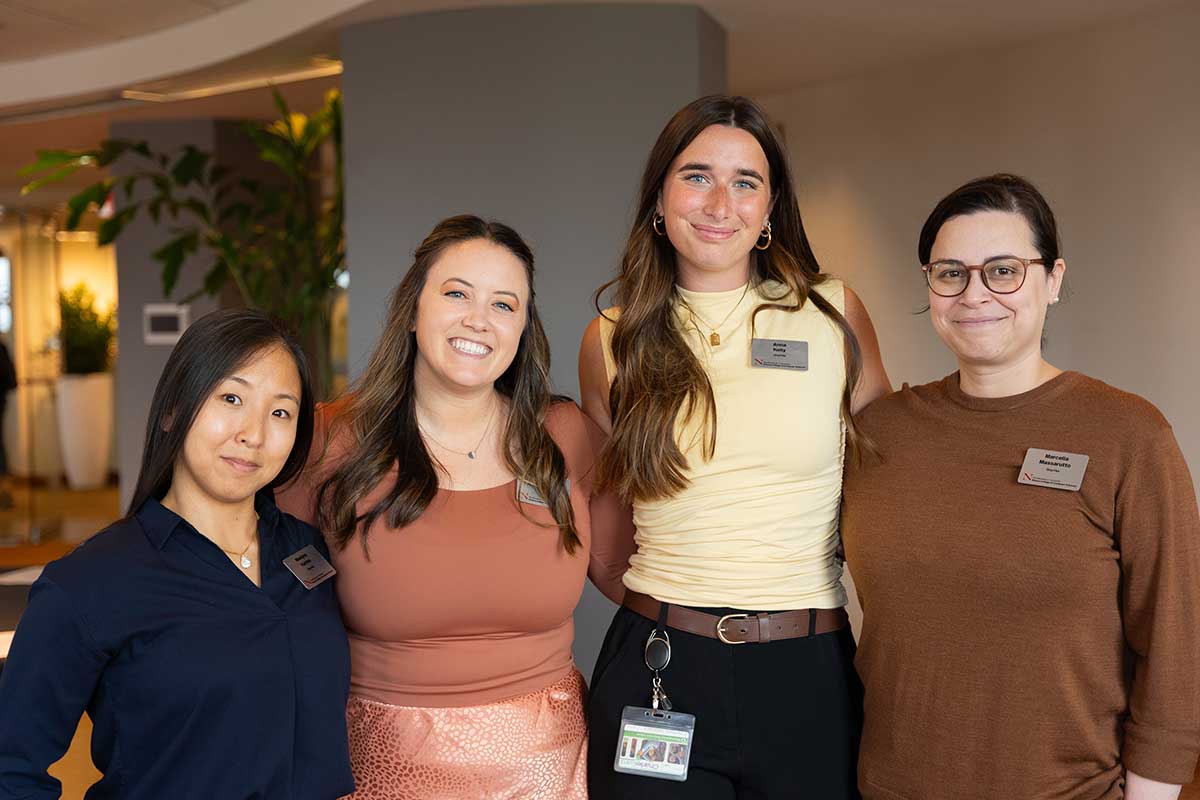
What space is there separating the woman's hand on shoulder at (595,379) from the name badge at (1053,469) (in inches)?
34.7

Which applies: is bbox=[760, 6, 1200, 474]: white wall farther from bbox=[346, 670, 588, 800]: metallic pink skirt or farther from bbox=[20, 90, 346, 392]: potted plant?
bbox=[346, 670, 588, 800]: metallic pink skirt

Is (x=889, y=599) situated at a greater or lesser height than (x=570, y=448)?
lesser

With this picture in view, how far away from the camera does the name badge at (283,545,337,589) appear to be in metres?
1.95

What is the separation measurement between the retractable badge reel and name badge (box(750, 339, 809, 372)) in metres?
0.50

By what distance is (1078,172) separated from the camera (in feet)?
19.4

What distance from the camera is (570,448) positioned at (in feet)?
7.66

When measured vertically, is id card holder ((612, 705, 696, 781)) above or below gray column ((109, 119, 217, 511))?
below

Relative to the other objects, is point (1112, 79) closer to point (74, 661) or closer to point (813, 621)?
point (813, 621)

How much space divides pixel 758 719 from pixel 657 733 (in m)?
0.18

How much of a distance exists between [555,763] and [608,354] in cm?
83

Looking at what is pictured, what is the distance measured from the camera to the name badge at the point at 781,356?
7.15 ft

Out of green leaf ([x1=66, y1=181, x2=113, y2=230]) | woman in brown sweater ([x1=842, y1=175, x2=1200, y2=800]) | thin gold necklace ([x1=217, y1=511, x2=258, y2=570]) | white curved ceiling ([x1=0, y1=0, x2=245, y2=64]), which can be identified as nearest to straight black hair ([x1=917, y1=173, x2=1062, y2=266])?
woman in brown sweater ([x1=842, y1=175, x2=1200, y2=800])

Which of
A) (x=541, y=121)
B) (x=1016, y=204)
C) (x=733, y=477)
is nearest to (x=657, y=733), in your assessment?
(x=733, y=477)

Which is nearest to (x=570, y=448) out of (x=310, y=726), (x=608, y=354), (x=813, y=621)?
(x=608, y=354)
